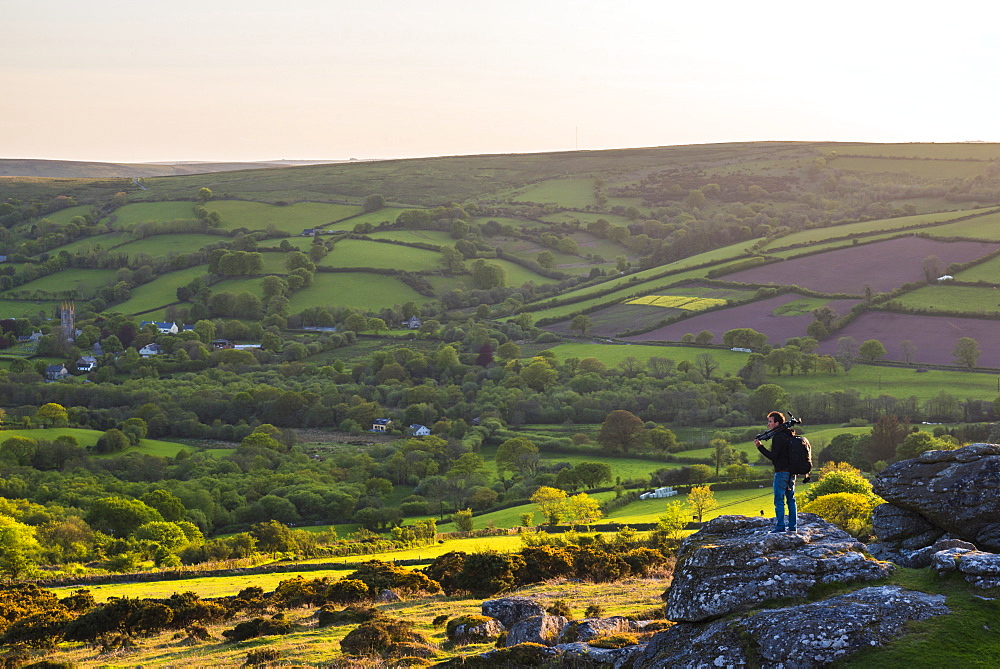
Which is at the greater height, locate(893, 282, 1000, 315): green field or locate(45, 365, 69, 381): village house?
locate(893, 282, 1000, 315): green field

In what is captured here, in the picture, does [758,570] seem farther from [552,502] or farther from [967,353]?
[967,353]

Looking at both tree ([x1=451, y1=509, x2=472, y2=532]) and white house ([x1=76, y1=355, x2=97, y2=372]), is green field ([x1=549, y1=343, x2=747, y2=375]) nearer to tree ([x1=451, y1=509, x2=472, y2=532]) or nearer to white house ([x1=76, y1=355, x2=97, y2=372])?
tree ([x1=451, y1=509, x2=472, y2=532])

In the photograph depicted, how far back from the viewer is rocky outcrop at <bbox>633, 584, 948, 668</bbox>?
15.4 meters

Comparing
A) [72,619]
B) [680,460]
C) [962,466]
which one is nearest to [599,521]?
[680,460]

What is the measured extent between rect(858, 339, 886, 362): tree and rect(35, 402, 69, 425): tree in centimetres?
10691

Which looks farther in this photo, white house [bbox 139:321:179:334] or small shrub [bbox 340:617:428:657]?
white house [bbox 139:321:179:334]

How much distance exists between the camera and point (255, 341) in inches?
6703

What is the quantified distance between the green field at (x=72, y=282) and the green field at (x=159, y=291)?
7.43 m

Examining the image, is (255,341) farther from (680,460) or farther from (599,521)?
(599,521)

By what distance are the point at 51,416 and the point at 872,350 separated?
109007 millimetres

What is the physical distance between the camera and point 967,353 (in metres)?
108

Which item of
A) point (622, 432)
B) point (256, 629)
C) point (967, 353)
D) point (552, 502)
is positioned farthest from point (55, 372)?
point (967, 353)

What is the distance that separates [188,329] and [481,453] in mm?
88910

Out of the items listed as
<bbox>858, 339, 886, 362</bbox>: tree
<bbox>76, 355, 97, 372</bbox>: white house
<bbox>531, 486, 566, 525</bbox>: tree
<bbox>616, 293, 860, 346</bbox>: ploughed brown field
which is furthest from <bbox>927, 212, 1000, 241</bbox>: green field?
<bbox>76, 355, 97, 372</bbox>: white house
